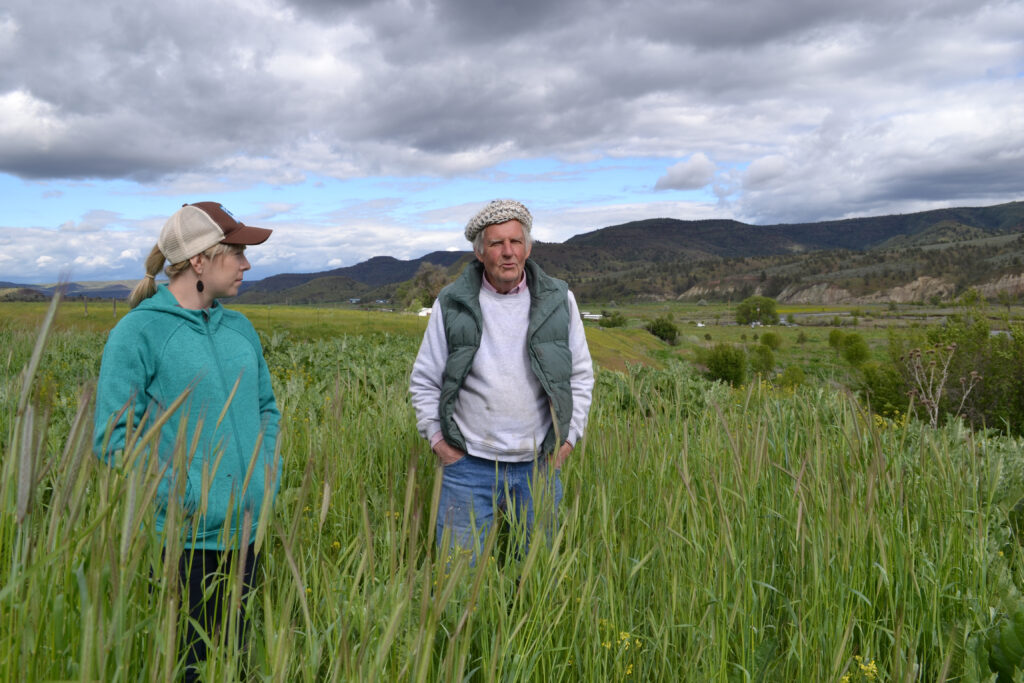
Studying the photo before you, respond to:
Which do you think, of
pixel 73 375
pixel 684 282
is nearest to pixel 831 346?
pixel 73 375

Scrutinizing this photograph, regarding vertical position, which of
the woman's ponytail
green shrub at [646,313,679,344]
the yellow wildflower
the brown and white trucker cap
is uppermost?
the brown and white trucker cap

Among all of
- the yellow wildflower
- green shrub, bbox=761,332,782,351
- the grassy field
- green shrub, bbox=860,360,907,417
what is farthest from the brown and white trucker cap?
green shrub, bbox=761,332,782,351

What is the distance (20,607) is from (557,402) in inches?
92.0

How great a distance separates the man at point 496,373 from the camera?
123 inches

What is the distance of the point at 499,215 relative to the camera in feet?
10.2

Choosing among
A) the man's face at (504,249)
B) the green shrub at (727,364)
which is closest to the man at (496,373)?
the man's face at (504,249)

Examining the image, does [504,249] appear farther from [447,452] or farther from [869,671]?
[869,671]

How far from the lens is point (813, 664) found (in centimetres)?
169

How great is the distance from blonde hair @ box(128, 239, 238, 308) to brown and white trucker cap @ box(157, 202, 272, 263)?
0.03 m

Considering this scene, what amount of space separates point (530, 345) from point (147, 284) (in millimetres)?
Answer: 1582

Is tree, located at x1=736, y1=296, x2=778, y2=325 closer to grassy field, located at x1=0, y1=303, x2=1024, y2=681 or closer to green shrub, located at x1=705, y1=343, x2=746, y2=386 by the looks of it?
green shrub, located at x1=705, y1=343, x2=746, y2=386

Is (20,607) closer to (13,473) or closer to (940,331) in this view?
(13,473)

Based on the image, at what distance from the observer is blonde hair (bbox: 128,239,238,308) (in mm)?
2404

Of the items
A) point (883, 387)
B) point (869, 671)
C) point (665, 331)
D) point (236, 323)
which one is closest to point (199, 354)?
point (236, 323)
